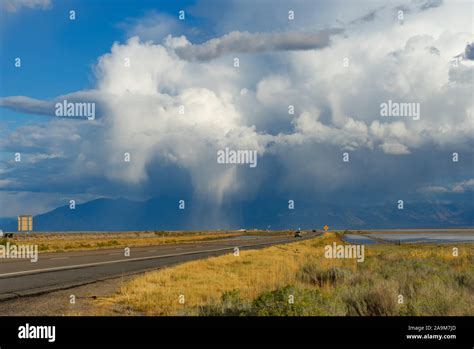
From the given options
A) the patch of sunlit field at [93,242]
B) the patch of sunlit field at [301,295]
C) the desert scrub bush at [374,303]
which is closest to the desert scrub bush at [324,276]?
the patch of sunlit field at [301,295]

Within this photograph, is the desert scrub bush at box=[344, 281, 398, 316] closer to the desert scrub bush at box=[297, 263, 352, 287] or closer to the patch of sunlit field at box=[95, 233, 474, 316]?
the patch of sunlit field at box=[95, 233, 474, 316]

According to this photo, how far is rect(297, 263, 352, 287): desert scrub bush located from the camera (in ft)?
57.9

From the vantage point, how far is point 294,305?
31.8 feet

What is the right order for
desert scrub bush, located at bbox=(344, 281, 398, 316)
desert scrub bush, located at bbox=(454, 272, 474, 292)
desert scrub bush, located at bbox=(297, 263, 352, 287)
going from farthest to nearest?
desert scrub bush, located at bbox=(297, 263, 352, 287) → desert scrub bush, located at bbox=(454, 272, 474, 292) → desert scrub bush, located at bbox=(344, 281, 398, 316)

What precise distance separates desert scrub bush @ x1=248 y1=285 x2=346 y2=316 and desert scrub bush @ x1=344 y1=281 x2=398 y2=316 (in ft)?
1.74

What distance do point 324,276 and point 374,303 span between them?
754cm

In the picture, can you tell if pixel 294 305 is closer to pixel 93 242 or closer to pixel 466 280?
pixel 466 280

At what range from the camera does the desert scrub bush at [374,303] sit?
10.9 metres

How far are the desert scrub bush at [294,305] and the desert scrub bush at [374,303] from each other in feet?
1.74

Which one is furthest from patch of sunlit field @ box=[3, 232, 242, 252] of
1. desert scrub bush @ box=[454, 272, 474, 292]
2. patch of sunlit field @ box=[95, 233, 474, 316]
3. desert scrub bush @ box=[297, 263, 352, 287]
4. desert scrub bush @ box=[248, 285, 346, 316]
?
desert scrub bush @ box=[248, 285, 346, 316]

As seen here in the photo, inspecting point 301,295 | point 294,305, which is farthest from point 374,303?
point 294,305
